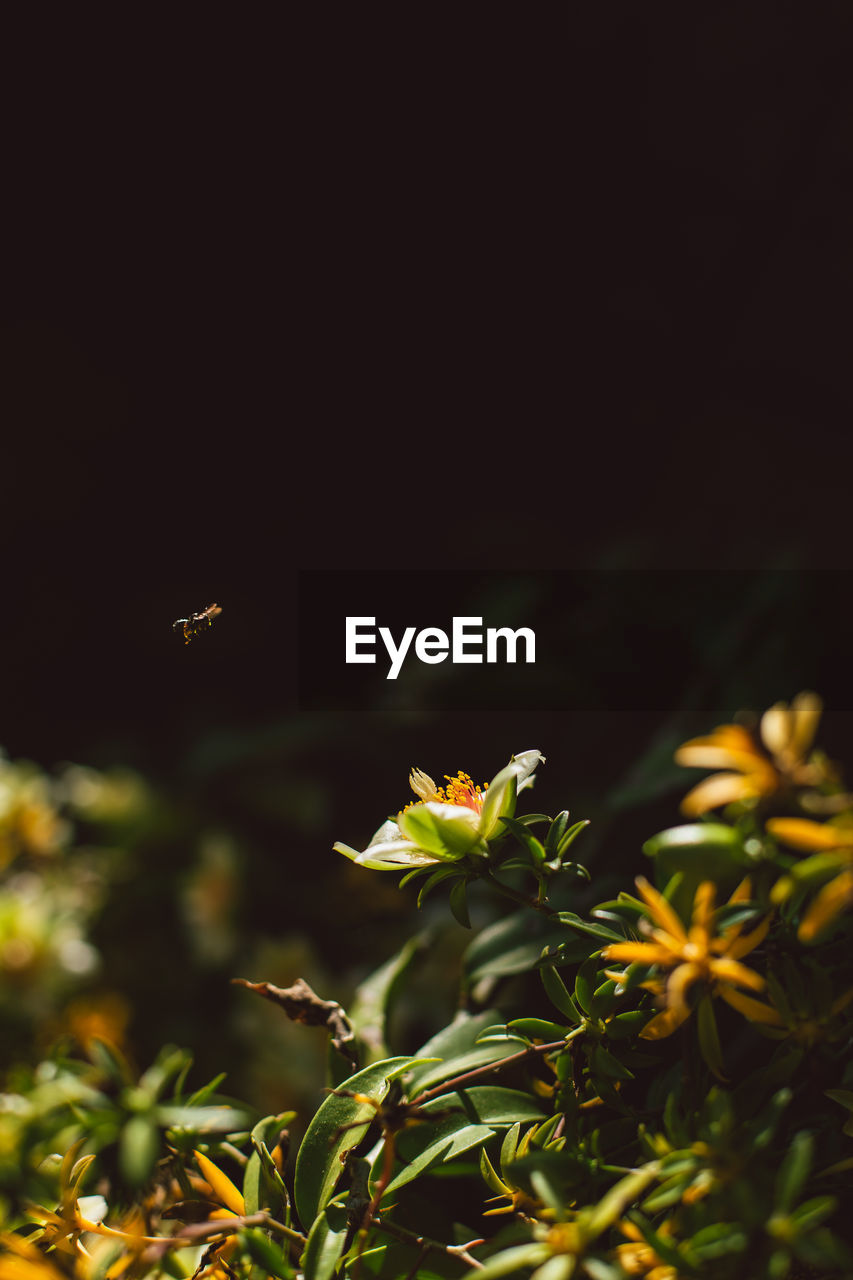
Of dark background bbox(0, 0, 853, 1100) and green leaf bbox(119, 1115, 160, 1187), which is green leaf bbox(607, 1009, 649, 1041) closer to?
green leaf bbox(119, 1115, 160, 1187)

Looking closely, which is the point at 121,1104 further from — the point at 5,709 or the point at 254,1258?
the point at 5,709

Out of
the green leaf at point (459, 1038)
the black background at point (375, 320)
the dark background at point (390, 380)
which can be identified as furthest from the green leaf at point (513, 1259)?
the black background at point (375, 320)

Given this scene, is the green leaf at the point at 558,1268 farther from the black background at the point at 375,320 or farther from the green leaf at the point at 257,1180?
the black background at the point at 375,320

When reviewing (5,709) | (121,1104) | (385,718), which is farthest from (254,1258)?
(5,709)

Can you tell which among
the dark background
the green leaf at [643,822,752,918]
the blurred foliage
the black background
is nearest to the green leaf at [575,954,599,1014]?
the blurred foliage
